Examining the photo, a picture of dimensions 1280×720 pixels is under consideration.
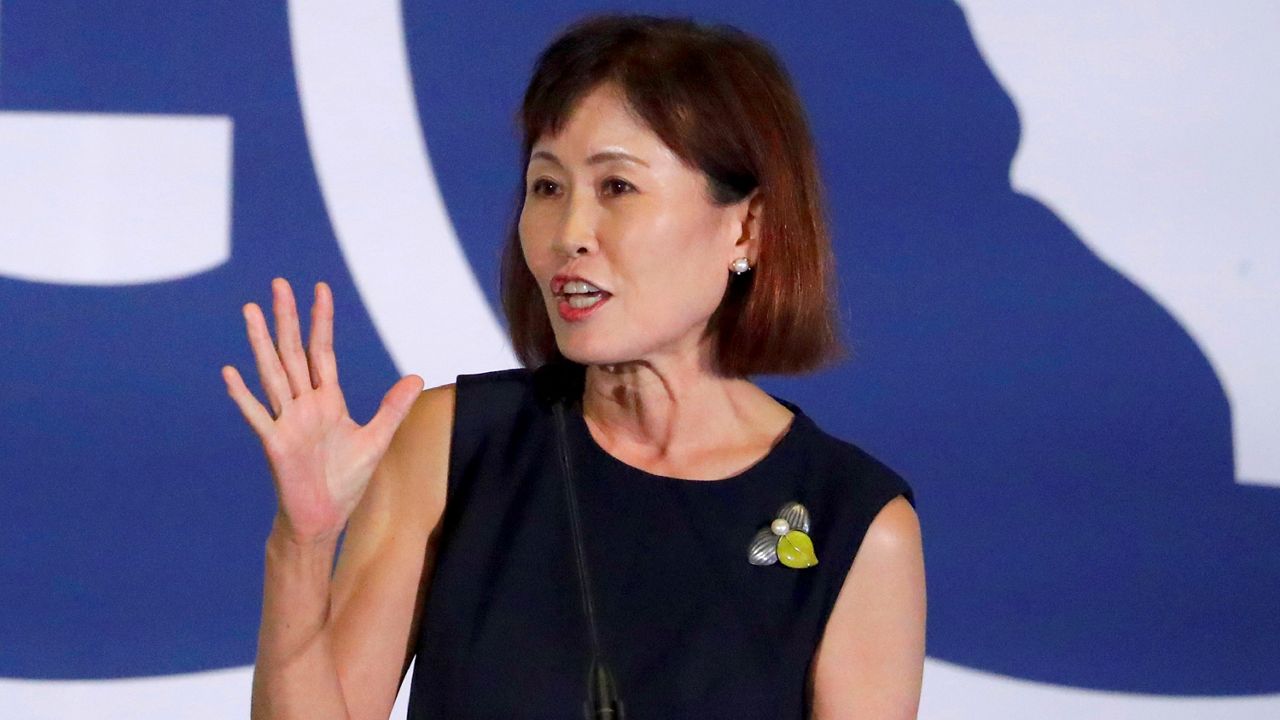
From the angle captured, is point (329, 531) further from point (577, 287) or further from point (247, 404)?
point (577, 287)

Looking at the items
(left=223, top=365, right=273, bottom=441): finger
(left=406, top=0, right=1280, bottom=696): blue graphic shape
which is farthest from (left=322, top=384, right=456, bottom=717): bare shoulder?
(left=406, top=0, right=1280, bottom=696): blue graphic shape

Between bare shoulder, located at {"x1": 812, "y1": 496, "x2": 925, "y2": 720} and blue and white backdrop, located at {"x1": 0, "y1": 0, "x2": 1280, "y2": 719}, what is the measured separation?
0.77m

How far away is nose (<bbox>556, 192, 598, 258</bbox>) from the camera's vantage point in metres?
1.49

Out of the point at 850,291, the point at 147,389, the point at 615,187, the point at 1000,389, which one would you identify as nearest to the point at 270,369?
the point at 615,187

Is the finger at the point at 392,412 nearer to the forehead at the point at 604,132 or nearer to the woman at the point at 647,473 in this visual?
the woman at the point at 647,473

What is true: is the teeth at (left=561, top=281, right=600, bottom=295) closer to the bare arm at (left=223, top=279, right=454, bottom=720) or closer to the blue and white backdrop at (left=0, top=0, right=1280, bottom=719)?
the bare arm at (left=223, top=279, right=454, bottom=720)

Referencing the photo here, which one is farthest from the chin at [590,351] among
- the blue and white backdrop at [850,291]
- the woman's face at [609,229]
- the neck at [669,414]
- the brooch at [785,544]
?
the blue and white backdrop at [850,291]

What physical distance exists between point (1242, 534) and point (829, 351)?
1.12 meters

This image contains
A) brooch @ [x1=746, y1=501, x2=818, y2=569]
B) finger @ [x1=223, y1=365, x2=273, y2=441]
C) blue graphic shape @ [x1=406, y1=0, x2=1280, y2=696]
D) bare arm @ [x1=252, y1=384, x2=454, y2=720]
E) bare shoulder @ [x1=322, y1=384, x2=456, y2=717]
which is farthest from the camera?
blue graphic shape @ [x1=406, y1=0, x2=1280, y2=696]

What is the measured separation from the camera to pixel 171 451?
216 cm

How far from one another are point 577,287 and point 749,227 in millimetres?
223

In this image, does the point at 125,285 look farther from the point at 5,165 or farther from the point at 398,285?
the point at 398,285

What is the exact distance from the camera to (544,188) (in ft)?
5.07

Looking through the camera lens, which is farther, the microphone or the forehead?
the forehead
